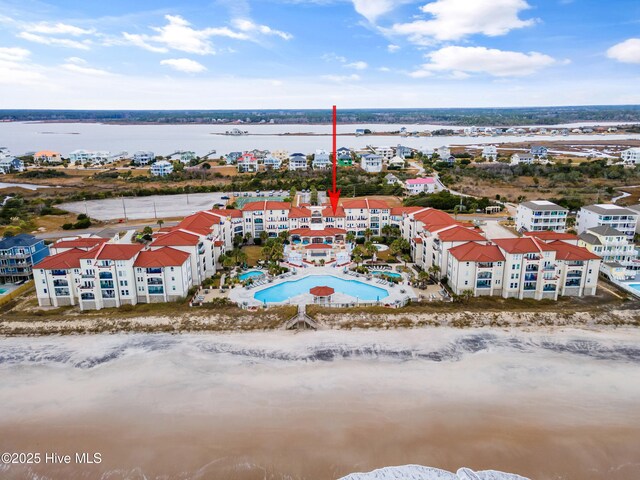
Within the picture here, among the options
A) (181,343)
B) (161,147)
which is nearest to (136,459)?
(181,343)

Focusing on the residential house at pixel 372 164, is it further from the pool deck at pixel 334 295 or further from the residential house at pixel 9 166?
the residential house at pixel 9 166

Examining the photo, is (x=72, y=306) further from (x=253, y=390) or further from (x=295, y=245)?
(x=295, y=245)

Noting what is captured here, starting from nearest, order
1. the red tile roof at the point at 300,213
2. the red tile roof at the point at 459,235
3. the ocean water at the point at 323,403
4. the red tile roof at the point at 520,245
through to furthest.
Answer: the ocean water at the point at 323,403 → the red tile roof at the point at 520,245 → the red tile roof at the point at 459,235 → the red tile roof at the point at 300,213

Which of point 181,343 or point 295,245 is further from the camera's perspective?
point 295,245

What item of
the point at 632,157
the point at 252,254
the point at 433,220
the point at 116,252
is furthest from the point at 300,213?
the point at 632,157

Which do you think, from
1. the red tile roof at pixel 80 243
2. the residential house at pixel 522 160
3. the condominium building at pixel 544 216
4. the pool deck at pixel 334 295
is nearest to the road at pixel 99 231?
the red tile roof at pixel 80 243

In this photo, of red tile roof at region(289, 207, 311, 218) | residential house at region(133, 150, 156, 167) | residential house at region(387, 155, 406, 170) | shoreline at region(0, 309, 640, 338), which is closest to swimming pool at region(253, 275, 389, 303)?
shoreline at region(0, 309, 640, 338)

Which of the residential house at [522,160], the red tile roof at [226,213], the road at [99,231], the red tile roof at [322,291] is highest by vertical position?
the residential house at [522,160]
